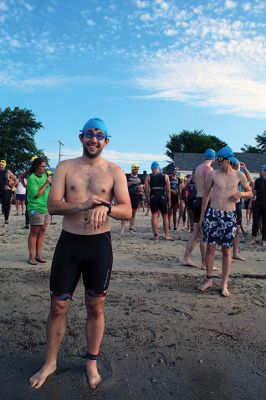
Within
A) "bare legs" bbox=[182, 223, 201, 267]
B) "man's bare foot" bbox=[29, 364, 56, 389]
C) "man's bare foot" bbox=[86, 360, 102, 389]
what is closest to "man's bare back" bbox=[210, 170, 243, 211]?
"bare legs" bbox=[182, 223, 201, 267]

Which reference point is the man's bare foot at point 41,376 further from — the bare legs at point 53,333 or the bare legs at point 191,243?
the bare legs at point 191,243

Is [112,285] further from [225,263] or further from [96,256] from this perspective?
[96,256]

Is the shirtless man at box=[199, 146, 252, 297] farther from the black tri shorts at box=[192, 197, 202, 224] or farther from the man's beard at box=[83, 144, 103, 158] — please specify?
the man's beard at box=[83, 144, 103, 158]

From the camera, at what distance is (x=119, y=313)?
4.24m

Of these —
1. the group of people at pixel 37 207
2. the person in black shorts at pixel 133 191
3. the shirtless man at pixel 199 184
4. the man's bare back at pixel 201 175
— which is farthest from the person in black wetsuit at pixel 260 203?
the group of people at pixel 37 207

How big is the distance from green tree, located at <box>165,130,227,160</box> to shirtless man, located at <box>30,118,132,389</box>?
77.5m

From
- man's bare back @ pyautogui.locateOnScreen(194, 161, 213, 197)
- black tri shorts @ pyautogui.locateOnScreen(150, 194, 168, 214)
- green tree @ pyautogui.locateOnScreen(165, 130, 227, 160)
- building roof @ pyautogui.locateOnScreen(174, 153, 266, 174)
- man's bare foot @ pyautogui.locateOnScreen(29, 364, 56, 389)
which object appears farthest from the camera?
green tree @ pyautogui.locateOnScreen(165, 130, 227, 160)

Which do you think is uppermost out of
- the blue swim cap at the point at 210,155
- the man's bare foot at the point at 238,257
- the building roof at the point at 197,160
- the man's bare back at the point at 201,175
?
the building roof at the point at 197,160

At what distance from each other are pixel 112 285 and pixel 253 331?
2143mm

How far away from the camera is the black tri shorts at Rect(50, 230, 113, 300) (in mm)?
2861

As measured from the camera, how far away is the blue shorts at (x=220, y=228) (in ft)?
16.7

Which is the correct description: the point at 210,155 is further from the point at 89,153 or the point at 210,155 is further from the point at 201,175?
the point at 89,153

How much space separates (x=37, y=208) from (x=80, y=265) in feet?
12.5

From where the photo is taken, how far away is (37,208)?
6.52m
